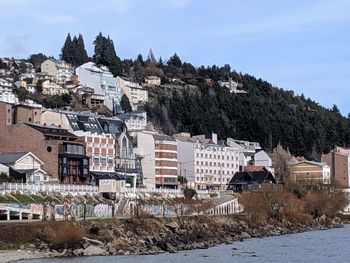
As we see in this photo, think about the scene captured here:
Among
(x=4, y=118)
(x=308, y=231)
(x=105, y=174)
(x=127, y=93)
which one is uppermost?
(x=127, y=93)

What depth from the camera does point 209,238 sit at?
67.1 m

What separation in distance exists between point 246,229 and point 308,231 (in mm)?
9472

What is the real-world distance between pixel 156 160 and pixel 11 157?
107 ft

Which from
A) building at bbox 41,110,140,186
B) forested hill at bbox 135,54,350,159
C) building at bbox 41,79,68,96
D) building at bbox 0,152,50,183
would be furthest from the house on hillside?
building at bbox 41,79,68,96

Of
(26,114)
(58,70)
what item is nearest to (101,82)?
(58,70)

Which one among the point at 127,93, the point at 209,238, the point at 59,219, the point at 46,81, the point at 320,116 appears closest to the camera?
the point at 59,219

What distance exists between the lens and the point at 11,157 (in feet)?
284

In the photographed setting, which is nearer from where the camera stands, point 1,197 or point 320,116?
point 1,197

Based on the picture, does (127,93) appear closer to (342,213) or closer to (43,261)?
(342,213)

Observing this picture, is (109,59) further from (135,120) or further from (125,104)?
(135,120)

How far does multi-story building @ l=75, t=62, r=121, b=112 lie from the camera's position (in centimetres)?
16462

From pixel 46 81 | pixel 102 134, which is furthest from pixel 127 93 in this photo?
pixel 102 134

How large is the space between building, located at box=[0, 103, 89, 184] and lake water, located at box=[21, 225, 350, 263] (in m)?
30.5

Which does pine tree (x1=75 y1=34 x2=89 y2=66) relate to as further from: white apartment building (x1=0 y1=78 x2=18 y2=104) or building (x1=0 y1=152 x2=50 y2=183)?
building (x1=0 y1=152 x2=50 y2=183)
